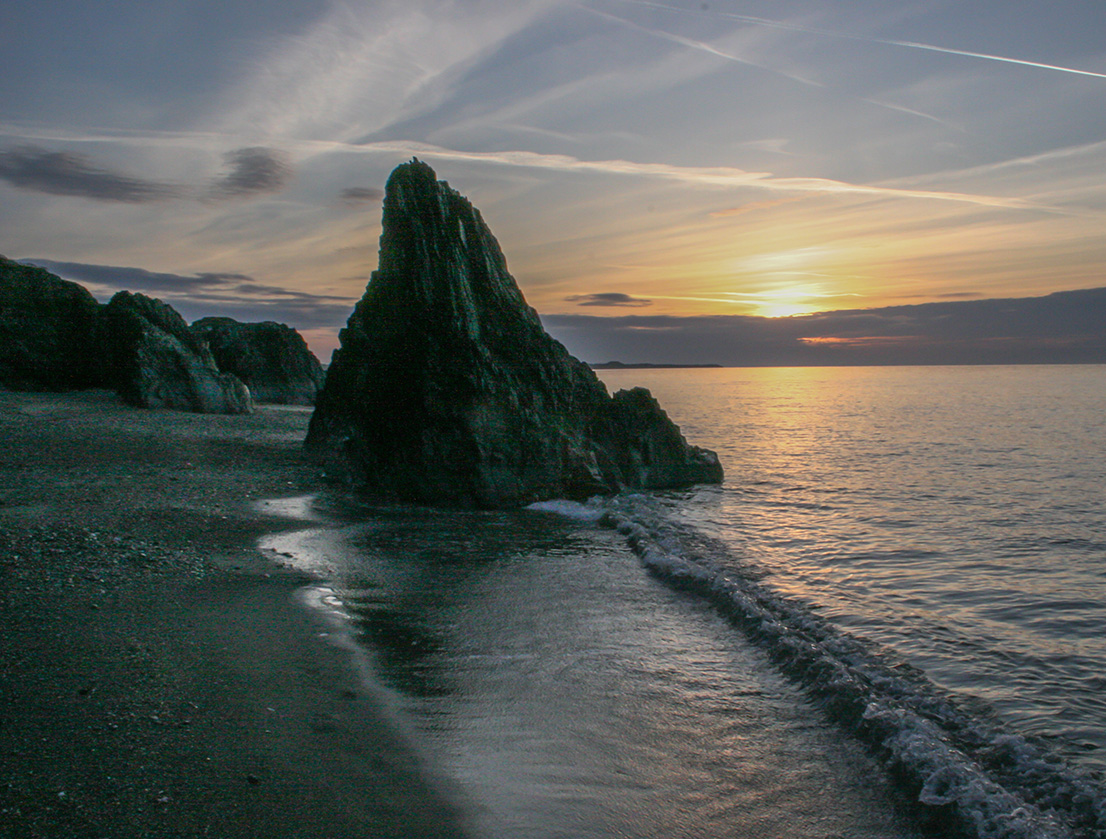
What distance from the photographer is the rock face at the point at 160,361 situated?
Result: 34.6 meters

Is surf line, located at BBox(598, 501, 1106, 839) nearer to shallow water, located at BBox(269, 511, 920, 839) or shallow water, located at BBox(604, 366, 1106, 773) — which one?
shallow water, located at BBox(269, 511, 920, 839)

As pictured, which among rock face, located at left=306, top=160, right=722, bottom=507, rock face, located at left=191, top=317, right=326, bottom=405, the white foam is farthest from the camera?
rock face, located at left=191, top=317, right=326, bottom=405

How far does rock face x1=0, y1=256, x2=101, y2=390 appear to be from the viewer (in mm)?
37750

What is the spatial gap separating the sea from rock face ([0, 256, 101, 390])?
1218 inches

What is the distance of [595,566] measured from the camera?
531 inches

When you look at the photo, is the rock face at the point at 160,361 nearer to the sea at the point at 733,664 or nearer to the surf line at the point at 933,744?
the sea at the point at 733,664

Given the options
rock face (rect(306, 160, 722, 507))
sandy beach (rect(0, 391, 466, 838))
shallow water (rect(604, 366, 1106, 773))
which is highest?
rock face (rect(306, 160, 722, 507))

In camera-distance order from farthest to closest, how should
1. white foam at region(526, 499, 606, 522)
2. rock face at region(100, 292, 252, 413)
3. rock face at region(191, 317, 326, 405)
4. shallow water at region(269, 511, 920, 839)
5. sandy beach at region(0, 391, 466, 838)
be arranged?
rock face at region(191, 317, 326, 405) < rock face at region(100, 292, 252, 413) < white foam at region(526, 499, 606, 522) < shallow water at region(269, 511, 920, 839) < sandy beach at region(0, 391, 466, 838)

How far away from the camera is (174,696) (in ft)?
21.8

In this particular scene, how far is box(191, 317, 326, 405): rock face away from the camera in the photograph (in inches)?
2111

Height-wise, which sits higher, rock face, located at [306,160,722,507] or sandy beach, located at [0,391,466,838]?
rock face, located at [306,160,722,507]

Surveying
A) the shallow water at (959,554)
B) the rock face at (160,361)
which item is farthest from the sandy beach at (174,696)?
the rock face at (160,361)

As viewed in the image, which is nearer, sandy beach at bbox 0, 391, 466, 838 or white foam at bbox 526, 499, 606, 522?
sandy beach at bbox 0, 391, 466, 838

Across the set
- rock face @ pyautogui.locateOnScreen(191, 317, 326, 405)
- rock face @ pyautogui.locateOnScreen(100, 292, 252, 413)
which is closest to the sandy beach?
rock face @ pyautogui.locateOnScreen(100, 292, 252, 413)
